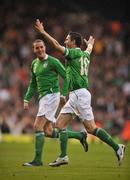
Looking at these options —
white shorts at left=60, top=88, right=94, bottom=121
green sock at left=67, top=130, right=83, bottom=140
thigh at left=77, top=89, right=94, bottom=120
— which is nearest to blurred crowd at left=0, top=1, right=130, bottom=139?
green sock at left=67, top=130, right=83, bottom=140

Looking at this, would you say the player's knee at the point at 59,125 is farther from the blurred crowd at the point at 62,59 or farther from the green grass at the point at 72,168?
the blurred crowd at the point at 62,59

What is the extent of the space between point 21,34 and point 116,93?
194 inches

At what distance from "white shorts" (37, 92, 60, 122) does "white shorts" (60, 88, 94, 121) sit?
0.83ft

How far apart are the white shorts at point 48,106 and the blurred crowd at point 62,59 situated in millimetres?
10647

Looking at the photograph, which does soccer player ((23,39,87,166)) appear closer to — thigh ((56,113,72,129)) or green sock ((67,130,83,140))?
green sock ((67,130,83,140))

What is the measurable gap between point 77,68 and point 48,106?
0.82 metres

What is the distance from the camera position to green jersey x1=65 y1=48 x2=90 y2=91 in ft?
42.3

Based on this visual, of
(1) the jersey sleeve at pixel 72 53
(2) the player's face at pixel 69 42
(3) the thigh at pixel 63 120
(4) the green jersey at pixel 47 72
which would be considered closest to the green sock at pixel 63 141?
(3) the thigh at pixel 63 120

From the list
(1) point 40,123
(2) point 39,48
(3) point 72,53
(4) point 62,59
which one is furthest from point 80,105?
(4) point 62,59

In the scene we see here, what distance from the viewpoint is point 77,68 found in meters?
13.0

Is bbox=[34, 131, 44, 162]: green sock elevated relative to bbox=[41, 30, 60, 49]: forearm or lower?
lower

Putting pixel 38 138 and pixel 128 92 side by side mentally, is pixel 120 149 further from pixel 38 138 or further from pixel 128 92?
pixel 128 92

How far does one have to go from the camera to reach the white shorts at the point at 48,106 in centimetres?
1320

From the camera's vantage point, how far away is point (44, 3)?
97.1ft
